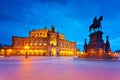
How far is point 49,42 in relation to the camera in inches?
4828

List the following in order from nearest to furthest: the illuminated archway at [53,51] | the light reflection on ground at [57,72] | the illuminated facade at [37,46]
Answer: the light reflection on ground at [57,72] < the illuminated facade at [37,46] < the illuminated archway at [53,51]

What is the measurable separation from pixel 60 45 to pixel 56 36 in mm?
6418

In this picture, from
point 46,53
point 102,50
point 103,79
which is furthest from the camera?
point 46,53

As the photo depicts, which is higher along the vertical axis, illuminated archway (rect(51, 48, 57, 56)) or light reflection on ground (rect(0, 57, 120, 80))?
illuminated archway (rect(51, 48, 57, 56))

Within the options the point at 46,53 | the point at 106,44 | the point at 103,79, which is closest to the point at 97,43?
the point at 106,44

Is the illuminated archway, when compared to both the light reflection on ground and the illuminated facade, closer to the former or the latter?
the illuminated facade

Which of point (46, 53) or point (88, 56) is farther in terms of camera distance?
point (46, 53)

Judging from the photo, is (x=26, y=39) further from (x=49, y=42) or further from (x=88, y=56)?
(x=88, y=56)

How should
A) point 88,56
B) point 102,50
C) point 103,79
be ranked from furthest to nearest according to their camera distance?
1. point 88,56
2. point 102,50
3. point 103,79

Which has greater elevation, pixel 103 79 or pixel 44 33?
pixel 44 33

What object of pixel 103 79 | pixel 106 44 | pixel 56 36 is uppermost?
pixel 56 36

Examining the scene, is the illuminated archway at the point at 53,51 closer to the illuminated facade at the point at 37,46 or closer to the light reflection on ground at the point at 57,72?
the illuminated facade at the point at 37,46

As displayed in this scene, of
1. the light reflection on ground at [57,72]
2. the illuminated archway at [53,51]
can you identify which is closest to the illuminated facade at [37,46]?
the illuminated archway at [53,51]

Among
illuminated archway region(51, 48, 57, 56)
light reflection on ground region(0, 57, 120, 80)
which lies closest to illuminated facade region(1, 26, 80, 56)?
illuminated archway region(51, 48, 57, 56)
